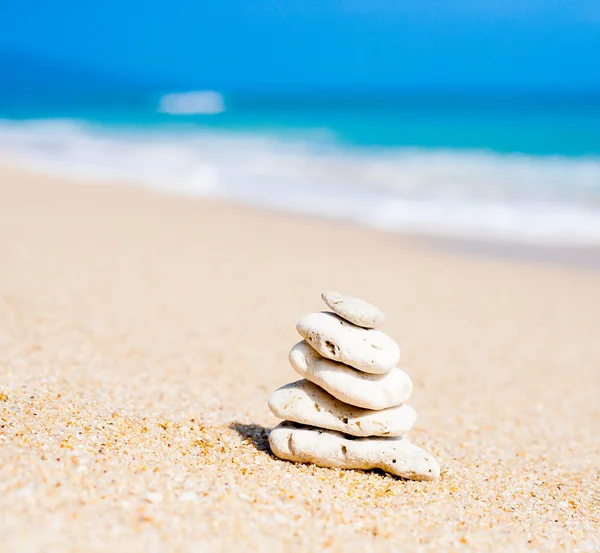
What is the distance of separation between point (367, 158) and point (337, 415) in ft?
65.5

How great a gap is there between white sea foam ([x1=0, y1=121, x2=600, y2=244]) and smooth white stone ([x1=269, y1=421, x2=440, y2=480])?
9.30 m

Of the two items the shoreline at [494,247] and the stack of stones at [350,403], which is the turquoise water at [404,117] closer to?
the shoreline at [494,247]

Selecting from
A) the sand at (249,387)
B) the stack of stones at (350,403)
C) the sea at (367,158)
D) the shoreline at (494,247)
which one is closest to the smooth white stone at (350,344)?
the stack of stones at (350,403)

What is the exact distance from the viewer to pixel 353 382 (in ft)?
12.9

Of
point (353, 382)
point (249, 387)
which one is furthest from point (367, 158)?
point (353, 382)

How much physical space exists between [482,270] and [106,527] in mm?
8461

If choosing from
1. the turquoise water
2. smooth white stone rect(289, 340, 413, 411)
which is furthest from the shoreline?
the turquoise water

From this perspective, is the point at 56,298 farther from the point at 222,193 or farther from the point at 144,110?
the point at 144,110

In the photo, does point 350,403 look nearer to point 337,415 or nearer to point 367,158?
point 337,415

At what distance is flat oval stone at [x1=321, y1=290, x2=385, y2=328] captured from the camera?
12.9 feet

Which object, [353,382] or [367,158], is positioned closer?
[353,382]

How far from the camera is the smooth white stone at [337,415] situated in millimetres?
3982

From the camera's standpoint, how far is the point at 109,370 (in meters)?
5.63

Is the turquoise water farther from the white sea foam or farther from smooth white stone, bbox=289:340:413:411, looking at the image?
smooth white stone, bbox=289:340:413:411
